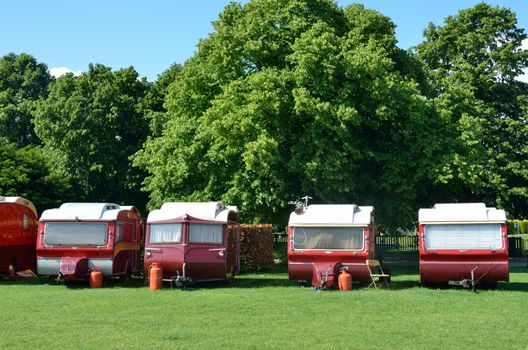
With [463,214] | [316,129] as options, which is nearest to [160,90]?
[316,129]

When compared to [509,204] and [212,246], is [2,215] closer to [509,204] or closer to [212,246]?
[212,246]

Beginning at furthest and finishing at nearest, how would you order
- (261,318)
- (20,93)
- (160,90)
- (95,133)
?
(20,93)
(160,90)
(95,133)
(261,318)

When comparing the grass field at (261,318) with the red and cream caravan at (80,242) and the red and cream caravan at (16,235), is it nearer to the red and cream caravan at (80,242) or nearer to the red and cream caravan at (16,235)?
the red and cream caravan at (80,242)

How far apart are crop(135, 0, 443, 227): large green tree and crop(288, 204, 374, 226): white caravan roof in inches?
201

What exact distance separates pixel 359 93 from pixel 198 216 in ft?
37.7

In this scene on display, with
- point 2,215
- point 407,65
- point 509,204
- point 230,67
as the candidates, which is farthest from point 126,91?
→ point 509,204

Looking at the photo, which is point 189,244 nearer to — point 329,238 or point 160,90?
point 329,238

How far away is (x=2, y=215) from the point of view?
23766 millimetres

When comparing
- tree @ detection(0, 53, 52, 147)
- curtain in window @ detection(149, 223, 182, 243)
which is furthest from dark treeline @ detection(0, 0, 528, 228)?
tree @ detection(0, 53, 52, 147)

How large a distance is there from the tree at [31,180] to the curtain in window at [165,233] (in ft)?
45.0

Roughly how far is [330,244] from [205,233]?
14.1 feet

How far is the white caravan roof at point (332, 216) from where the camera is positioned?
22203 millimetres

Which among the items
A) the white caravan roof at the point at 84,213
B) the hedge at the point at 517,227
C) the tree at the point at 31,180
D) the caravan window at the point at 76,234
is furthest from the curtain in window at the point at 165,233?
the hedge at the point at 517,227

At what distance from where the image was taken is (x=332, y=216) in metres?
22.5
